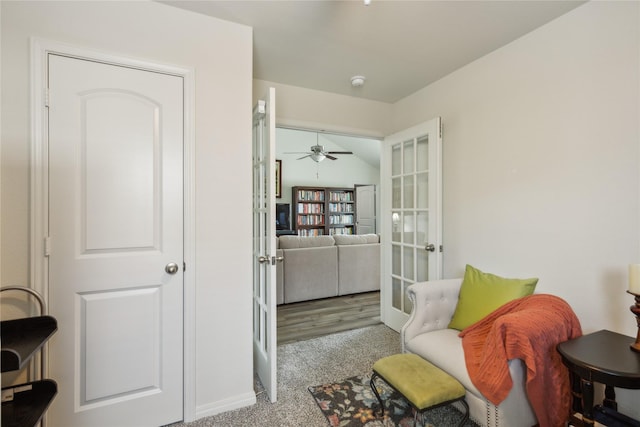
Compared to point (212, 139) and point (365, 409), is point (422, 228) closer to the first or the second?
point (365, 409)

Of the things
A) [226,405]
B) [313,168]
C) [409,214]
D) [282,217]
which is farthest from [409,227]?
[313,168]

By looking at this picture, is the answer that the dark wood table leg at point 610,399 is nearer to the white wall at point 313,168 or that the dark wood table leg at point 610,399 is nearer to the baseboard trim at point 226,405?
the baseboard trim at point 226,405

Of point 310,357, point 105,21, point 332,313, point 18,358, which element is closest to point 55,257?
point 18,358

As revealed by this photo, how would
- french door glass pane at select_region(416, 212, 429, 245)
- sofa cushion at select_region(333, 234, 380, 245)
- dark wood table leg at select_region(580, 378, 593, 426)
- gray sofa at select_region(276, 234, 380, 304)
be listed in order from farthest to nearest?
sofa cushion at select_region(333, 234, 380, 245)
gray sofa at select_region(276, 234, 380, 304)
french door glass pane at select_region(416, 212, 429, 245)
dark wood table leg at select_region(580, 378, 593, 426)

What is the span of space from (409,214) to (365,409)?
1.72 metres

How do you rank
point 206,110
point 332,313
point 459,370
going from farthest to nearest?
point 332,313
point 206,110
point 459,370

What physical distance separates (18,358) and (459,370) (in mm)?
1905

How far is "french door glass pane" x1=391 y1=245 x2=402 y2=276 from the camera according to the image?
3054 millimetres

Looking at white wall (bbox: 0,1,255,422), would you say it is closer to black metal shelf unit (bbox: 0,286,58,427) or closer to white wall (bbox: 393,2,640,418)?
black metal shelf unit (bbox: 0,286,58,427)

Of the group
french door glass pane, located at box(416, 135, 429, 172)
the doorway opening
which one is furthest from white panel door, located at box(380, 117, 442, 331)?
the doorway opening

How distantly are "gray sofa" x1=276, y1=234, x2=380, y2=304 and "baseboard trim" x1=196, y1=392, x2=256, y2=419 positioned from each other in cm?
195

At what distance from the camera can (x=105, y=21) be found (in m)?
1.59

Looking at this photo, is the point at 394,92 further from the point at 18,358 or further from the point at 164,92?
the point at 18,358

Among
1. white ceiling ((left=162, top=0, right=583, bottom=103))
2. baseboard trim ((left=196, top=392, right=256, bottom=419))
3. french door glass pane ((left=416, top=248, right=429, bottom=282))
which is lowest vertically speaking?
baseboard trim ((left=196, top=392, right=256, bottom=419))
